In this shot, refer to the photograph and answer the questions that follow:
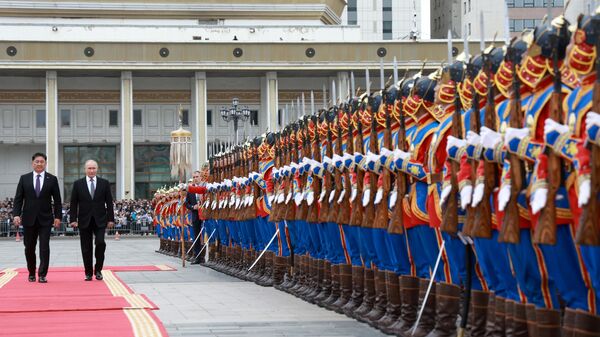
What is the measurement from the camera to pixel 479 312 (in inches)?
347

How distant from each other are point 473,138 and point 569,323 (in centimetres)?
148

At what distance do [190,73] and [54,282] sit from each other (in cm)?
5280

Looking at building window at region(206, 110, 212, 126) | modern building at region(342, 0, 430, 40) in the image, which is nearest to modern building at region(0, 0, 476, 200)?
building window at region(206, 110, 212, 126)

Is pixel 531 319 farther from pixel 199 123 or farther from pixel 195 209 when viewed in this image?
pixel 199 123

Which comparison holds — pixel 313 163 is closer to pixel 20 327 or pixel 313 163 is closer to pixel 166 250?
pixel 20 327

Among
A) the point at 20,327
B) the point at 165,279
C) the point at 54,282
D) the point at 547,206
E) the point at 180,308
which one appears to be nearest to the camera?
the point at 547,206

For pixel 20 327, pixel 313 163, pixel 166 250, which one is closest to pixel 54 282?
pixel 313 163

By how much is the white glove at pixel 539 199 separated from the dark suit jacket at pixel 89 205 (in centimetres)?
1086

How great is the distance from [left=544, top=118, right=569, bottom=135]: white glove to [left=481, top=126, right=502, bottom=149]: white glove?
32.5 inches

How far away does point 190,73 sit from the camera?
69.5 metres

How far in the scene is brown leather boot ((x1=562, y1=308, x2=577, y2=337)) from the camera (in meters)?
7.16

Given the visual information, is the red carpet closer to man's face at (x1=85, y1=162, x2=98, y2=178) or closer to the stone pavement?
the stone pavement

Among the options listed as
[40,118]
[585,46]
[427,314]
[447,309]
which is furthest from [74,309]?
[40,118]

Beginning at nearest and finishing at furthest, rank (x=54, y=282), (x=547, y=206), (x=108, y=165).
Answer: (x=547, y=206)
(x=54, y=282)
(x=108, y=165)
